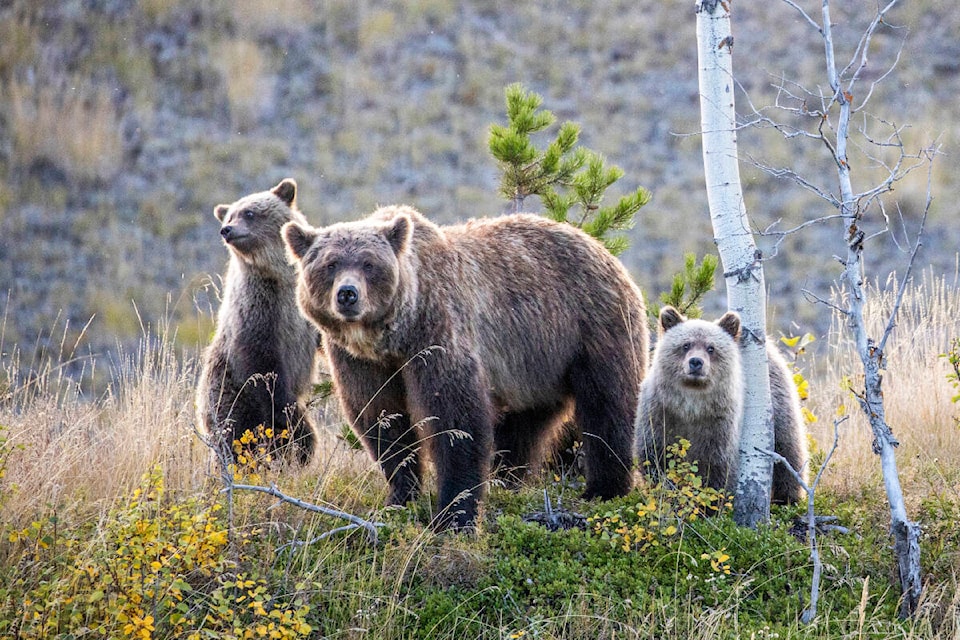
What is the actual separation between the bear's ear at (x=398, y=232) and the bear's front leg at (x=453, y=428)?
64 cm

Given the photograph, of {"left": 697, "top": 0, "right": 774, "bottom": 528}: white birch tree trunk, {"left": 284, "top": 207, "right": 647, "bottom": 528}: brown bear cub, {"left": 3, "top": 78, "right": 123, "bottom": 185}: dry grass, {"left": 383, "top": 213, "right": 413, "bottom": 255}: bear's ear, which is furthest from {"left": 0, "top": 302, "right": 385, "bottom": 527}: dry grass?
{"left": 3, "top": 78, "right": 123, "bottom": 185}: dry grass

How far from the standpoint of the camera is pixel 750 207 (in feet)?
64.2

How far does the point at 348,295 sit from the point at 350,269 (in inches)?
8.5

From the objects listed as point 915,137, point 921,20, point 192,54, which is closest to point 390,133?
point 192,54

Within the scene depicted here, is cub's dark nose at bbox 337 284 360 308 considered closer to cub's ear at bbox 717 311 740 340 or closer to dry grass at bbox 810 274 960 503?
cub's ear at bbox 717 311 740 340

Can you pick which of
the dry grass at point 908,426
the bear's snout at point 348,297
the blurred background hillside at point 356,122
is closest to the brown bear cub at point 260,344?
the bear's snout at point 348,297

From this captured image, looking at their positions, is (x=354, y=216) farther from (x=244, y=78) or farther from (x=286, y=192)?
(x=286, y=192)

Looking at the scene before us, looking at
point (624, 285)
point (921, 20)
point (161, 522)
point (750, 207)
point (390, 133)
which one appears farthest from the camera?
point (921, 20)

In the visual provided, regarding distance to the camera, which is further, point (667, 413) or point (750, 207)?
point (750, 207)

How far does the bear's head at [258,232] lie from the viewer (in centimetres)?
778

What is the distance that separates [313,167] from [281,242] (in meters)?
13.0

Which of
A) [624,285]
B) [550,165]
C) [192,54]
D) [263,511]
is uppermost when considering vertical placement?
[192,54]

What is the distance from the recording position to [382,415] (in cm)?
636

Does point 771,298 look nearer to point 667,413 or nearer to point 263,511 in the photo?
point 667,413
